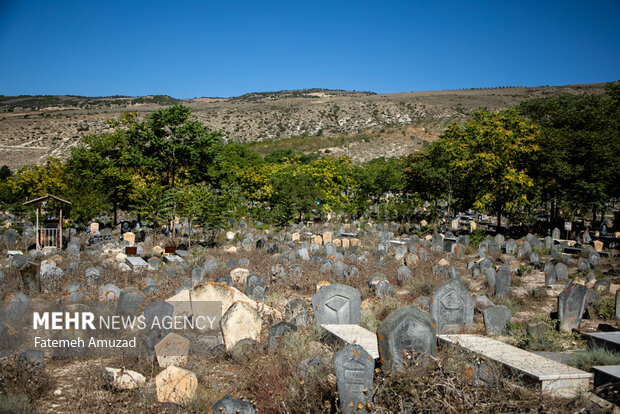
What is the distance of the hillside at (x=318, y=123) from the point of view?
5828cm

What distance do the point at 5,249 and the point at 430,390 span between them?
15.3m

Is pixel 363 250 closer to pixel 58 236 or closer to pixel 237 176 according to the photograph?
pixel 58 236

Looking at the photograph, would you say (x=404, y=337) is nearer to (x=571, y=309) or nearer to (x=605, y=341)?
(x=605, y=341)

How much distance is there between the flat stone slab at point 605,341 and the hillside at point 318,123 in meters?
48.4

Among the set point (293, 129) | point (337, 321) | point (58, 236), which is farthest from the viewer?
point (293, 129)

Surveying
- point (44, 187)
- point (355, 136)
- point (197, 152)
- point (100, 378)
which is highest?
point (355, 136)

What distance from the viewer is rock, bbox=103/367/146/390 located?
5434 millimetres

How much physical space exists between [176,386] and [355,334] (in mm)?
2843

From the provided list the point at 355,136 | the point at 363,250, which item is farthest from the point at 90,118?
the point at 363,250

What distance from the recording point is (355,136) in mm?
62125

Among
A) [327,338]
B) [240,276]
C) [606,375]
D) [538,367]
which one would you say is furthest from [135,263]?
[606,375]

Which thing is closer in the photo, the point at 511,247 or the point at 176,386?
the point at 176,386

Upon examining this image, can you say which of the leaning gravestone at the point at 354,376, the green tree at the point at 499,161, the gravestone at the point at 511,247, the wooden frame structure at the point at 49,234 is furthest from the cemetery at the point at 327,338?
the green tree at the point at 499,161

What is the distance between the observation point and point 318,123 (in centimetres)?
7700
